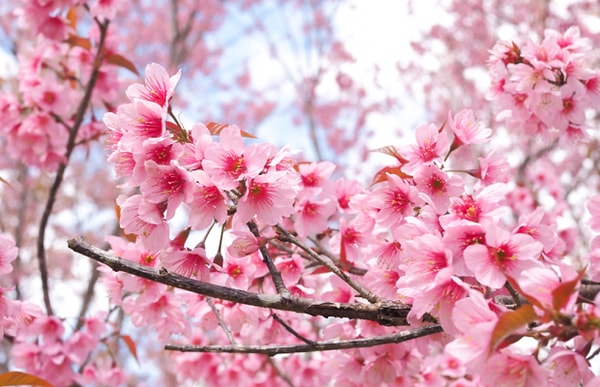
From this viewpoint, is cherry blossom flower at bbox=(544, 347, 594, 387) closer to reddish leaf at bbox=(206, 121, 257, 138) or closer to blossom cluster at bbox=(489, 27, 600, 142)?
reddish leaf at bbox=(206, 121, 257, 138)

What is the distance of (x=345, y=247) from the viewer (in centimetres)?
186

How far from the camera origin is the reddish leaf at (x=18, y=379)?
1239 mm

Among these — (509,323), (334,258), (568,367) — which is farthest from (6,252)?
(568,367)

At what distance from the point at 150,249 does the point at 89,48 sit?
1.90 meters

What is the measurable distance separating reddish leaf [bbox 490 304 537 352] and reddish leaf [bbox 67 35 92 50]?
263 cm

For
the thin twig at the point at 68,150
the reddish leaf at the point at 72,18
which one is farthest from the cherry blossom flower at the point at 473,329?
the reddish leaf at the point at 72,18

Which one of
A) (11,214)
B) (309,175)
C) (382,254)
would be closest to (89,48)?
(309,175)

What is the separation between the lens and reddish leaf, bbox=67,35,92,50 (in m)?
2.78

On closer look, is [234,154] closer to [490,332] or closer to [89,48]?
[490,332]

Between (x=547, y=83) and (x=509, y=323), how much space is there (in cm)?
122

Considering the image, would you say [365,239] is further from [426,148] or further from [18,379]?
[18,379]

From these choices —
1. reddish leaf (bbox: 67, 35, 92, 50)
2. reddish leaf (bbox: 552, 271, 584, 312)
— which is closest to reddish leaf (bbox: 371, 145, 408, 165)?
reddish leaf (bbox: 552, 271, 584, 312)

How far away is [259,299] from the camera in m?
1.26

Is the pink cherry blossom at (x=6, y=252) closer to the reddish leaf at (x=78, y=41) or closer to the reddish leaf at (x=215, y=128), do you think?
the reddish leaf at (x=215, y=128)
